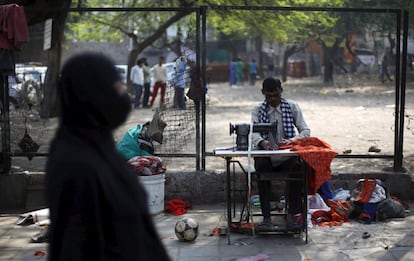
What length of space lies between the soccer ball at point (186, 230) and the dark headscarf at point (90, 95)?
382 centimetres

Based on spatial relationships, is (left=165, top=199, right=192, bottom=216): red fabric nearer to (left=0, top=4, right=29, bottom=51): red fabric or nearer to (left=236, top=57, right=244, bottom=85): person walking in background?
(left=0, top=4, right=29, bottom=51): red fabric

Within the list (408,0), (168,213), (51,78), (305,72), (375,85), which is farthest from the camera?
(305,72)

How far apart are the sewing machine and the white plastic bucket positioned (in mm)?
1143

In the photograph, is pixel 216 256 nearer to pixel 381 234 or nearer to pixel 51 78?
pixel 381 234

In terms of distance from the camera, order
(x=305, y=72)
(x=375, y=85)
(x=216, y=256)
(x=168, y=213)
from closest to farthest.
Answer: (x=216, y=256) → (x=168, y=213) → (x=375, y=85) → (x=305, y=72)

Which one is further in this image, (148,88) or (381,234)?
(148,88)

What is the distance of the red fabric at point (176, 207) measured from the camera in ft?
24.5

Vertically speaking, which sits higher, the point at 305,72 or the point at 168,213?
the point at 305,72

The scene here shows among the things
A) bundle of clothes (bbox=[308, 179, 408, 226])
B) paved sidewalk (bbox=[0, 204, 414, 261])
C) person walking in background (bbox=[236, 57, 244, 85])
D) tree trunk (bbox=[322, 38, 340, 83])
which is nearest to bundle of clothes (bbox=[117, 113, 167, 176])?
paved sidewalk (bbox=[0, 204, 414, 261])

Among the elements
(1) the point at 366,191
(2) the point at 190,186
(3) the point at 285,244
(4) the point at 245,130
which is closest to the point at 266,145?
(4) the point at 245,130

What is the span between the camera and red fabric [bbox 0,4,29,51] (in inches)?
292

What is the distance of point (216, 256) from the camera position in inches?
231

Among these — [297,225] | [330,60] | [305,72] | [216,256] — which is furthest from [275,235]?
[305,72]

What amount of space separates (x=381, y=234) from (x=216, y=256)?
1.74 meters
